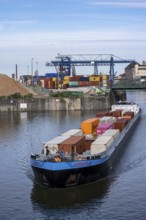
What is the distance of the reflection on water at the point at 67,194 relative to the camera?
21.4 meters

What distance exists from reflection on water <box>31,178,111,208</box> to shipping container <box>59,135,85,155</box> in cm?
242

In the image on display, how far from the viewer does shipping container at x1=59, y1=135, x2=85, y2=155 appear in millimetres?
26072

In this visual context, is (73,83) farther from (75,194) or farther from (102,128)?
(75,194)

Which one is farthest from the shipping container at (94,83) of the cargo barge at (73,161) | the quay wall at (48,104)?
the cargo barge at (73,161)

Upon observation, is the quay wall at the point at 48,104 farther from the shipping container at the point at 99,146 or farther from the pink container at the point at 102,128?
the shipping container at the point at 99,146

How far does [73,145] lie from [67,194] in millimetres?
4344

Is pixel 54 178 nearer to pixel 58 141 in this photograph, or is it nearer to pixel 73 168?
pixel 73 168

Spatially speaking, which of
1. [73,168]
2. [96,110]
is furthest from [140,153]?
[96,110]

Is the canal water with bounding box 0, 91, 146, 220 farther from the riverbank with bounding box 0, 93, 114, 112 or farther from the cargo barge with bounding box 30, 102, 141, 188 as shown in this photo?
the riverbank with bounding box 0, 93, 114, 112

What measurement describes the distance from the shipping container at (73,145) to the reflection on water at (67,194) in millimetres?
2416

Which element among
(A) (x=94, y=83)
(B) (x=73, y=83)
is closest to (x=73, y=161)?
(A) (x=94, y=83)

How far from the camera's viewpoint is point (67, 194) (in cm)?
2241

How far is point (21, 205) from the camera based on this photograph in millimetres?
21078

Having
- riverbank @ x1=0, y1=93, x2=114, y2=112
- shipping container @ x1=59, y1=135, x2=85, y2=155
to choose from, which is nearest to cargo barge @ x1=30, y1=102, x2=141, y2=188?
shipping container @ x1=59, y1=135, x2=85, y2=155
